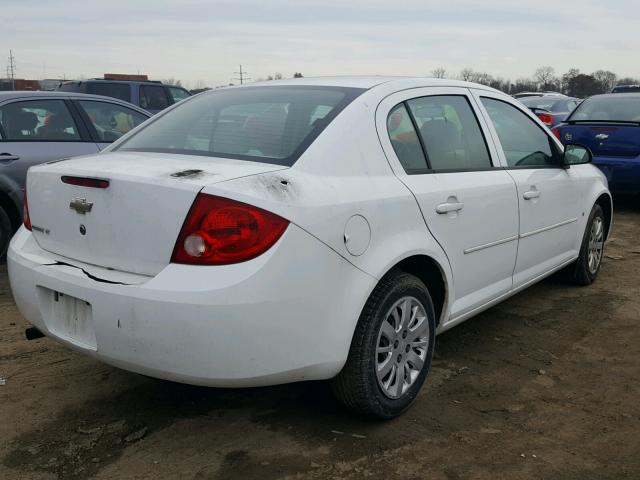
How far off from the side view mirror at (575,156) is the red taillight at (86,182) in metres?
3.18

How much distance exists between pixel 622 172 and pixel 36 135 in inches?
261

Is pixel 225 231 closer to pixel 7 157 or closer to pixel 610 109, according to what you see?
pixel 7 157

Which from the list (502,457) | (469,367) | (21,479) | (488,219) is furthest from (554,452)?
(21,479)

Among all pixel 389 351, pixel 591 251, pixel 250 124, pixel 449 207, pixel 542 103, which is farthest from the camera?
pixel 542 103

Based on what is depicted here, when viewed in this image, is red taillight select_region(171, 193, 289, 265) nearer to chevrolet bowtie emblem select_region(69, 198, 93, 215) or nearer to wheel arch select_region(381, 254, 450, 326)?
chevrolet bowtie emblem select_region(69, 198, 93, 215)

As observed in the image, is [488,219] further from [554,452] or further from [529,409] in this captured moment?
[554,452]

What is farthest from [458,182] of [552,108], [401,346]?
[552,108]

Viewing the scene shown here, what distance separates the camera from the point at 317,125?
9.71 feet

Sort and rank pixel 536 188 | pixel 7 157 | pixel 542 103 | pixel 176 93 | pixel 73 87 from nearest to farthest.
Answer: pixel 536 188 → pixel 7 157 → pixel 73 87 → pixel 176 93 → pixel 542 103

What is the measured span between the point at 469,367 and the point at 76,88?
1162cm

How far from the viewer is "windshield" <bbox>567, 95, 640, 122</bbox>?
8.59 metres

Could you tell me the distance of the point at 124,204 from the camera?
263cm

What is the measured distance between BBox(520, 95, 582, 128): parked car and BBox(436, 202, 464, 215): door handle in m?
12.4

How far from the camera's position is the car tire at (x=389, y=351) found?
2.85m
